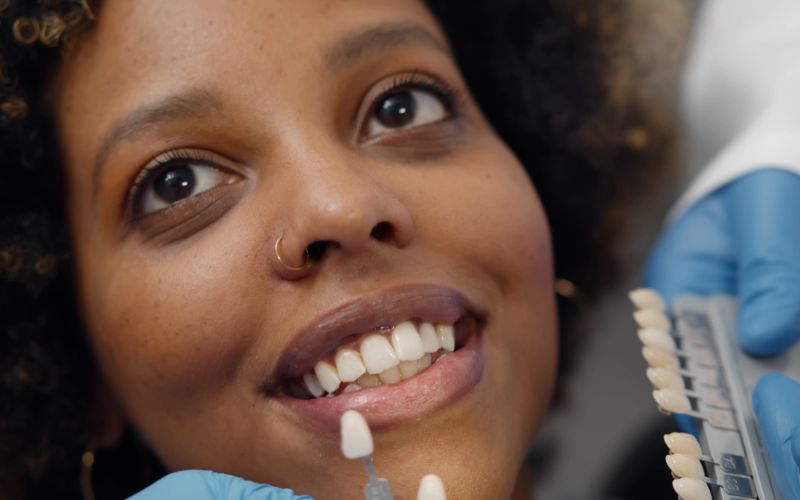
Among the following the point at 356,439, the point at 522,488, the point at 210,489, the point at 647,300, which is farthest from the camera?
the point at 522,488

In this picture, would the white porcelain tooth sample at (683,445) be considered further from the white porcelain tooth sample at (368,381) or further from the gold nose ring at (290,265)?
the gold nose ring at (290,265)

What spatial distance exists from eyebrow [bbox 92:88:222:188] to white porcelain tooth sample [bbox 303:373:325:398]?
14.2 inches

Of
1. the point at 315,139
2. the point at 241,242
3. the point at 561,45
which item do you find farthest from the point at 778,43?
the point at 241,242

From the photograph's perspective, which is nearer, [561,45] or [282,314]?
[282,314]

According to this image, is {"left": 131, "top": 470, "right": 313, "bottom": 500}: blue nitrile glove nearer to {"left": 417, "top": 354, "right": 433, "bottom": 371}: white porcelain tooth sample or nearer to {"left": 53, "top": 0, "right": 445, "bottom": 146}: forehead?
{"left": 417, "top": 354, "right": 433, "bottom": 371}: white porcelain tooth sample

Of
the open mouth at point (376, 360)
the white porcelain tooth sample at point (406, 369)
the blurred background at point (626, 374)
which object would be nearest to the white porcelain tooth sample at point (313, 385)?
the open mouth at point (376, 360)

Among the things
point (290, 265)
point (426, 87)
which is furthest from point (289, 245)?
point (426, 87)

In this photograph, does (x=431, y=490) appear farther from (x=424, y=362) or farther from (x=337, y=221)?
(x=337, y=221)

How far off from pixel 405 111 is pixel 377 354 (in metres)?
0.40

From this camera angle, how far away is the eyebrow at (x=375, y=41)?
1.05 meters

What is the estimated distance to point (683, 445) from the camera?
2.94 ft

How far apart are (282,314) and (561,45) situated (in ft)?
2.81

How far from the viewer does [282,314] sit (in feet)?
3.14

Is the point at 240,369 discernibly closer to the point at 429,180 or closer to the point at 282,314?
the point at 282,314
